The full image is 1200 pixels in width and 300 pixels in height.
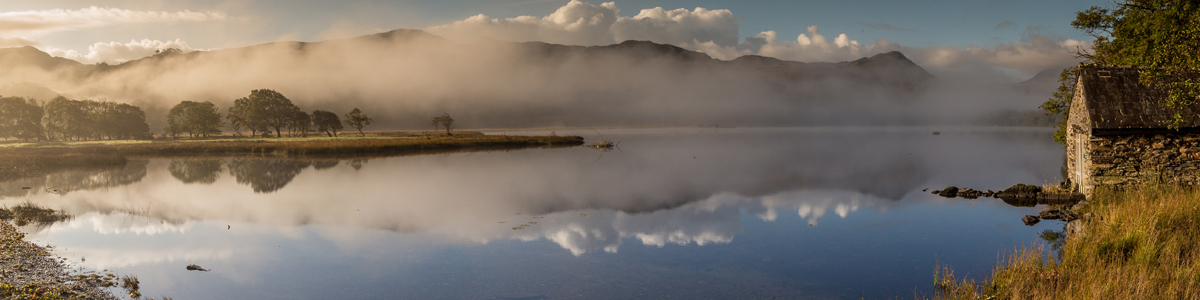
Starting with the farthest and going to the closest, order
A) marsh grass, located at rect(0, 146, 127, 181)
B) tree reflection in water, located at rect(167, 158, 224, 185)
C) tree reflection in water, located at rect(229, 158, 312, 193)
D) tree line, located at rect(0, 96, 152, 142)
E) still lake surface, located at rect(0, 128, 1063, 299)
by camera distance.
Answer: tree line, located at rect(0, 96, 152, 142) < marsh grass, located at rect(0, 146, 127, 181) < tree reflection in water, located at rect(167, 158, 224, 185) < tree reflection in water, located at rect(229, 158, 312, 193) < still lake surface, located at rect(0, 128, 1063, 299)

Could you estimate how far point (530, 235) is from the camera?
1565cm

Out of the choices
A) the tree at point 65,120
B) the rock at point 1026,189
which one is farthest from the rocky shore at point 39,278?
the tree at point 65,120

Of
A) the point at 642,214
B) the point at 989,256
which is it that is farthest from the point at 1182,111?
the point at 642,214

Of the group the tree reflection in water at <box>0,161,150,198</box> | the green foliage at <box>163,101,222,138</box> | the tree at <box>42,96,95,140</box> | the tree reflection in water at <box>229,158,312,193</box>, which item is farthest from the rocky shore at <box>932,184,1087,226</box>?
the tree at <box>42,96,95,140</box>

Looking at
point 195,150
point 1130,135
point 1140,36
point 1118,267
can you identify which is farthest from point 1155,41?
point 195,150

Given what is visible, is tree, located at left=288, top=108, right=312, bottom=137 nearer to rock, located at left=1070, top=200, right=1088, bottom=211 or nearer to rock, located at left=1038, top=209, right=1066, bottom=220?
rock, located at left=1038, top=209, right=1066, bottom=220

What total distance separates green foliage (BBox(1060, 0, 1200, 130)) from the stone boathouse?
0.45m

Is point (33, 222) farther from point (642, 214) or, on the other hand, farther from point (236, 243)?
point (642, 214)

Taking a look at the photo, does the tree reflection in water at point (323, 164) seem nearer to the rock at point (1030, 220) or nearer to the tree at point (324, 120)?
the rock at point (1030, 220)

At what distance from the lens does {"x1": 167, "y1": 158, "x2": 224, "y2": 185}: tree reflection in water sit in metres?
32.5

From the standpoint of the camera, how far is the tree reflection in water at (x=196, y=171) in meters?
32.5

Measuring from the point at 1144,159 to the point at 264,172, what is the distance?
46011mm

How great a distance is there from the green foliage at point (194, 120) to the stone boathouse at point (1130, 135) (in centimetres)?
11069

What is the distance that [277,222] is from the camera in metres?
18.5
